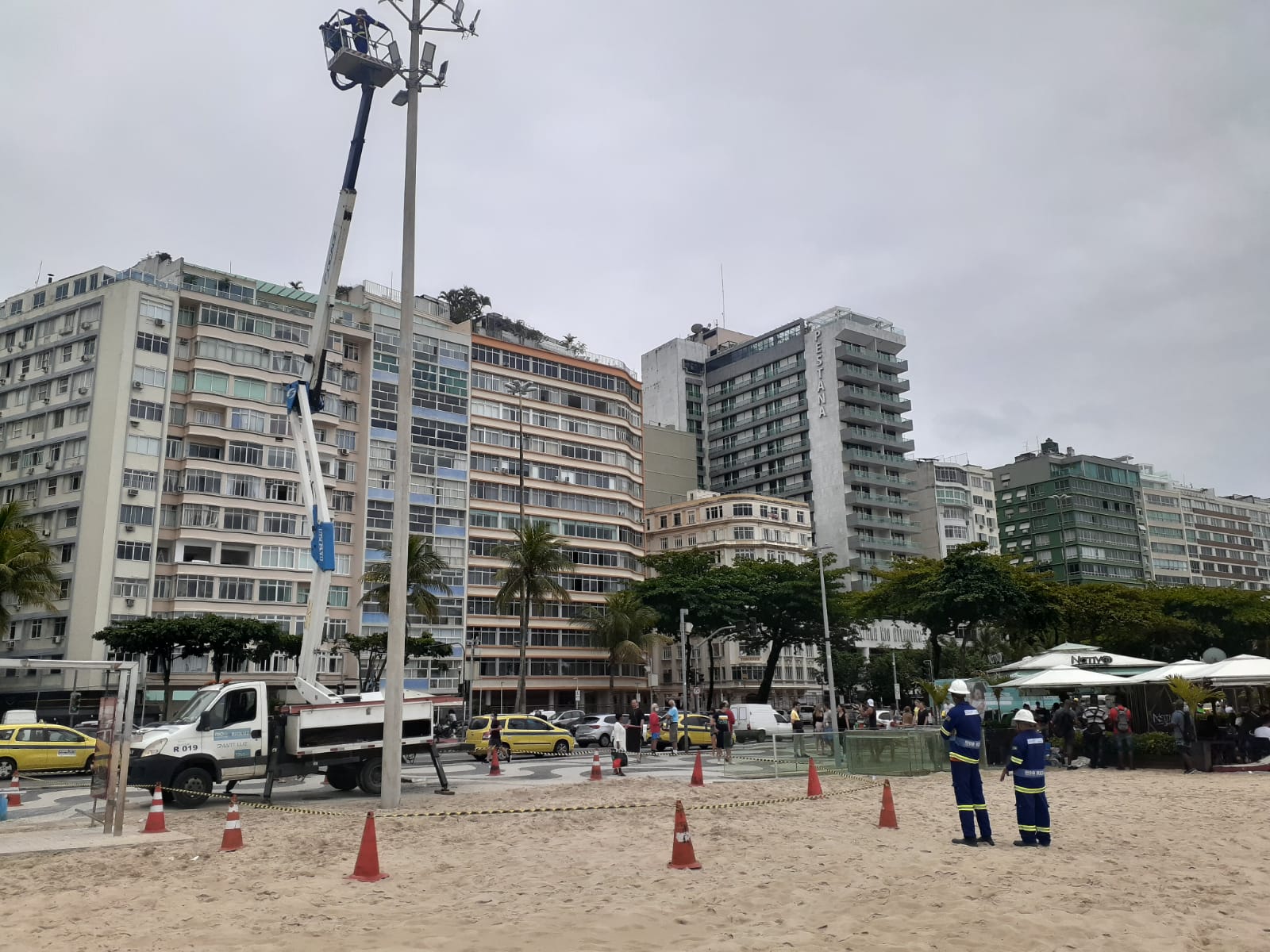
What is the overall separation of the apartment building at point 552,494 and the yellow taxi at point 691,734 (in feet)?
101

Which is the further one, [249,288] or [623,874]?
[249,288]

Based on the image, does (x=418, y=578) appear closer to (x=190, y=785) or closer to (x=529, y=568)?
(x=529, y=568)

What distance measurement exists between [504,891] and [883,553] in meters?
93.7

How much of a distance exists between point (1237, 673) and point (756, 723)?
21.2 metres

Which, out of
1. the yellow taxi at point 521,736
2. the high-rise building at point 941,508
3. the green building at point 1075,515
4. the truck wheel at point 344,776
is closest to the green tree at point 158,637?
the yellow taxi at point 521,736

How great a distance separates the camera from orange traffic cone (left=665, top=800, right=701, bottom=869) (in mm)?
11766

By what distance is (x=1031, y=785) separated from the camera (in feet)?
42.1

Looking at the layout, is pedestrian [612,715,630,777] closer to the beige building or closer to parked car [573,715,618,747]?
parked car [573,715,618,747]

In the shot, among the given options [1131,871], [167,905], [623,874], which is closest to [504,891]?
[623,874]

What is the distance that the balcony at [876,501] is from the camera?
101 m

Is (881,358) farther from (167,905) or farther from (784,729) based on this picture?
(167,905)

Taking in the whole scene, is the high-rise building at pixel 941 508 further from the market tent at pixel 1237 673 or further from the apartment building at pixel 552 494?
the market tent at pixel 1237 673

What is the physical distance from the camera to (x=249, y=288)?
63.7 meters

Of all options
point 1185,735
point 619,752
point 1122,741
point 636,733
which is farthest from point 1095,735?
point 636,733
